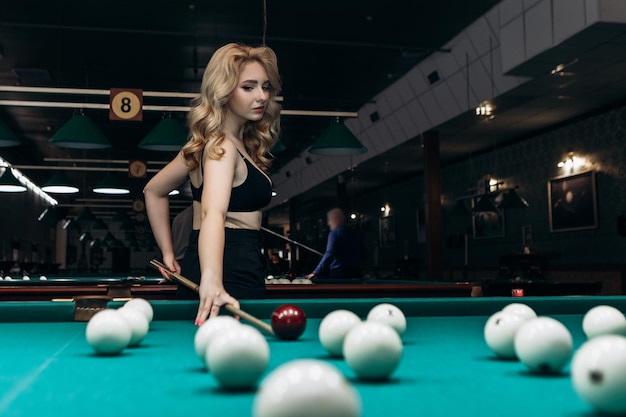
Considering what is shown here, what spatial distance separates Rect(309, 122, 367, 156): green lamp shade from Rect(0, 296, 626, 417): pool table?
446 cm

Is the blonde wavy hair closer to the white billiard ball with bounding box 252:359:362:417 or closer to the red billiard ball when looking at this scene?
the red billiard ball

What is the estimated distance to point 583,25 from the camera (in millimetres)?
6891

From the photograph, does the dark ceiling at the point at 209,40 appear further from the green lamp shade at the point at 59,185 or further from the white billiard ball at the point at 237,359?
the white billiard ball at the point at 237,359

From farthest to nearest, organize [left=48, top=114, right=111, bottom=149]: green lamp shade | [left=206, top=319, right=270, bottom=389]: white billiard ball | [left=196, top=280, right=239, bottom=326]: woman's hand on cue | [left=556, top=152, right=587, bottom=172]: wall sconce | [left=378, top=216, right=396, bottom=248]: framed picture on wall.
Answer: [left=378, top=216, right=396, bottom=248]: framed picture on wall, [left=556, top=152, right=587, bottom=172]: wall sconce, [left=48, top=114, right=111, bottom=149]: green lamp shade, [left=196, top=280, right=239, bottom=326]: woman's hand on cue, [left=206, top=319, right=270, bottom=389]: white billiard ball

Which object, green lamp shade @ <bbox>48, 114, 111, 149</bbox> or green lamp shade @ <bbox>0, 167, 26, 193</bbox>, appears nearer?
green lamp shade @ <bbox>48, 114, 111, 149</bbox>

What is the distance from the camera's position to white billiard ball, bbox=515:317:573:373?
143 centimetres

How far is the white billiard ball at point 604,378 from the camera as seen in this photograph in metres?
1.04

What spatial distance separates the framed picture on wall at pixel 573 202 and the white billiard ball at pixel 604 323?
34.9ft

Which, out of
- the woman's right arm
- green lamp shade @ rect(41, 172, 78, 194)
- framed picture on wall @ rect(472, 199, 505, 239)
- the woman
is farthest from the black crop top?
framed picture on wall @ rect(472, 199, 505, 239)

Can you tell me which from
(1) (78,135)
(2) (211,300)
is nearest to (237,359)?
(2) (211,300)

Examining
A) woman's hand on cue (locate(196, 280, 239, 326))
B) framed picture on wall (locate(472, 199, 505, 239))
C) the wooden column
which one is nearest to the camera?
woman's hand on cue (locate(196, 280, 239, 326))

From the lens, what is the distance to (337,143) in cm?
688

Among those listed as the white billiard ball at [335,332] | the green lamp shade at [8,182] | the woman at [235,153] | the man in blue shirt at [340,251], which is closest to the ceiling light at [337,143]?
the man in blue shirt at [340,251]

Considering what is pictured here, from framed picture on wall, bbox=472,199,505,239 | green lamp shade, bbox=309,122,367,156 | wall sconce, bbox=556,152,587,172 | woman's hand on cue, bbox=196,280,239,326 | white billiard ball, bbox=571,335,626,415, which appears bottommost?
white billiard ball, bbox=571,335,626,415
